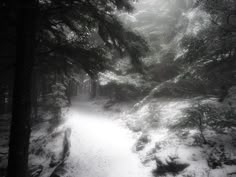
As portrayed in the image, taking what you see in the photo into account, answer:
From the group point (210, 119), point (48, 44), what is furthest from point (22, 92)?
point (210, 119)

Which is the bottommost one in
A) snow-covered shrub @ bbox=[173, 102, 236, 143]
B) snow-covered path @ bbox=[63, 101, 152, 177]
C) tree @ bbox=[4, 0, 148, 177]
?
snow-covered path @ bbox=[63, 101, 152, 177]

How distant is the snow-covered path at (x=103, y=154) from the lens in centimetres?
836

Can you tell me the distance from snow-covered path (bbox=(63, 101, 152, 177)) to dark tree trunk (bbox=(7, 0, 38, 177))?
3.89 m

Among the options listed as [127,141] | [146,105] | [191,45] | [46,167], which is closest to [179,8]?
[146,105]

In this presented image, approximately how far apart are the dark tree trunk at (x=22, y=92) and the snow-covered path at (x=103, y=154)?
3.89 meters

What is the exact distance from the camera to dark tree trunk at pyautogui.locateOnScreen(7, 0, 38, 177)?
4.92 meters

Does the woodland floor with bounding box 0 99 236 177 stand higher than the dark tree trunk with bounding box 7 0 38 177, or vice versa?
the dark tree trunk with bounding box 7 0 38 177

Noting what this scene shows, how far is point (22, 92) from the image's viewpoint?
16.7 feet

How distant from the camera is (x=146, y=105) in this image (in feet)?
49.0

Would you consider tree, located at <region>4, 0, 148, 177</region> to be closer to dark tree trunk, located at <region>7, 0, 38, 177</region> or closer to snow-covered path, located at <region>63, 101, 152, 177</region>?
dark tree trunk, located at <region>7, 0, 38, 177</region>

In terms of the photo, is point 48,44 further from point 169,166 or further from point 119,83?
point 119,83

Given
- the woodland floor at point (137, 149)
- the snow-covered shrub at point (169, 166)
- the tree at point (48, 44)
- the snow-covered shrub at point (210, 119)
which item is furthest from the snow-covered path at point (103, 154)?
the tree at point (48, 44)

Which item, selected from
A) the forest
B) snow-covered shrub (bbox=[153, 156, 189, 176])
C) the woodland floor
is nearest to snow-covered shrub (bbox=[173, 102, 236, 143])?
the forest

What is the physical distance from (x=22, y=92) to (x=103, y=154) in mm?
6266
